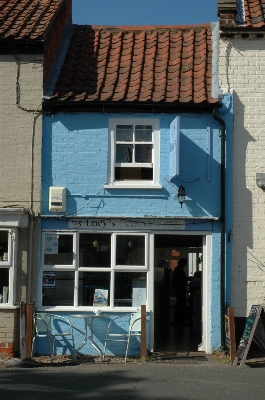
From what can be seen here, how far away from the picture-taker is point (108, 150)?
14.2 meters

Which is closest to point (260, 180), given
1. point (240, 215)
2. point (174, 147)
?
point (240, 215)

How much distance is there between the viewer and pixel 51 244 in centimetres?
1402

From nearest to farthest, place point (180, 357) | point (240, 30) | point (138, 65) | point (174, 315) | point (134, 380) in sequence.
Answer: point (134, 380), point (180, 357), point (240, 30), point (138, 65), point (174, 315)

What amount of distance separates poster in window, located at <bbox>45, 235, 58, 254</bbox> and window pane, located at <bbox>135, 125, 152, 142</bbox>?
2.61m

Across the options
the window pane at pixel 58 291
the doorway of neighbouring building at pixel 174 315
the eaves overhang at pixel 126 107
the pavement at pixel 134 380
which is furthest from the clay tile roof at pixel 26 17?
the pavement at pixel 134 380

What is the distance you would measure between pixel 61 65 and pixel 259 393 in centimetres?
855

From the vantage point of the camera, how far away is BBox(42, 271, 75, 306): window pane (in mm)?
14008

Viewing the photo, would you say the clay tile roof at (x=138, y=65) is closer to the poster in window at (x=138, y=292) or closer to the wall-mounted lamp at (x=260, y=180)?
the wall-mounted lamp at (x=260, y=180)

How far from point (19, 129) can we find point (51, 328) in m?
3.99

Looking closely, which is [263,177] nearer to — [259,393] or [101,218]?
[101,218]

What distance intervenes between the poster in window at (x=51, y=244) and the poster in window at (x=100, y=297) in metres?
1.16

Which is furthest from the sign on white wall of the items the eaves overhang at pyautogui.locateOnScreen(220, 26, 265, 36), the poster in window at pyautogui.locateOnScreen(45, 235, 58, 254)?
the poster in window at pyautogui.locateOnScreen(45, 235, 58, 254)

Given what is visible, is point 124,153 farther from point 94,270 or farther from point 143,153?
point 94,270

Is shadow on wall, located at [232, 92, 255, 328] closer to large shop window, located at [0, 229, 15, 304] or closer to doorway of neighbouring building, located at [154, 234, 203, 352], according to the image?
doorway of neighbouring building, located at [154, 234, 203, 352]
